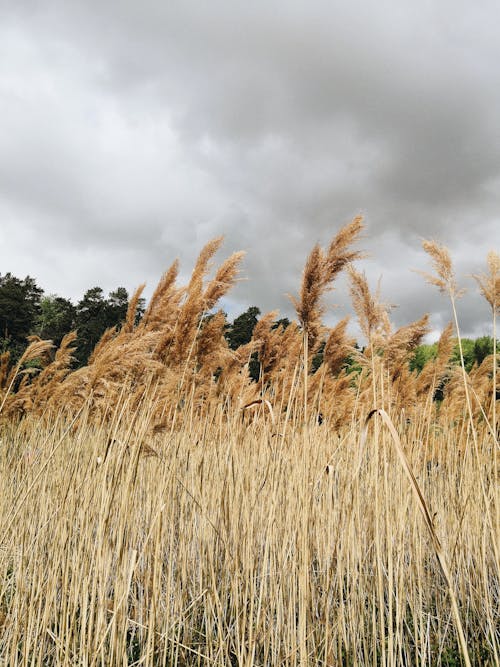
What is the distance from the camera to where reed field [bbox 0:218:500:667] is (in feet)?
4.63

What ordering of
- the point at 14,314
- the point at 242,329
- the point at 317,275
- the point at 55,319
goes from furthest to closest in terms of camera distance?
the point at 55,319
the point at 14,314
the point at 242,329
the point at 317,275

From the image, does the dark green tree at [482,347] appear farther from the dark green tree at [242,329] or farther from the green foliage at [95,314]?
the green foliage at [95,314]

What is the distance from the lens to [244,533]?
69.1 inches

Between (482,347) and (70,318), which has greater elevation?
(70,318)

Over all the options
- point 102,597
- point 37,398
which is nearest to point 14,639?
point 102,597

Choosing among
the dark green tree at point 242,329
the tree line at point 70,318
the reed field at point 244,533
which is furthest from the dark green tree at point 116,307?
the reed field at point 244,533

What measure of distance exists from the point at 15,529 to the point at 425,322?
2658mm

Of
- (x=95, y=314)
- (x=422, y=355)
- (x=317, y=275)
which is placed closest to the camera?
(x=317, y=275)

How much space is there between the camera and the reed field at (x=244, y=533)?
141 cm

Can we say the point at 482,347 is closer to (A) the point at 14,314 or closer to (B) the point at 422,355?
(B) the point at 422,355

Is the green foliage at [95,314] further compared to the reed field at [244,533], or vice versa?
the green foliage at [95,314]

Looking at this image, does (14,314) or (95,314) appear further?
(95,314)

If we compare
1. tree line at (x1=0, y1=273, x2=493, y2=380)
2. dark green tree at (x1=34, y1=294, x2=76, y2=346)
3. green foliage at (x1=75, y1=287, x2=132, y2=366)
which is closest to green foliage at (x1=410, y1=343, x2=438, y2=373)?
tree line at (x1=0, y1=273, x2=493, y2=380)

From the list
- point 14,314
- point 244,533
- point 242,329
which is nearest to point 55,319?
point 14,314
